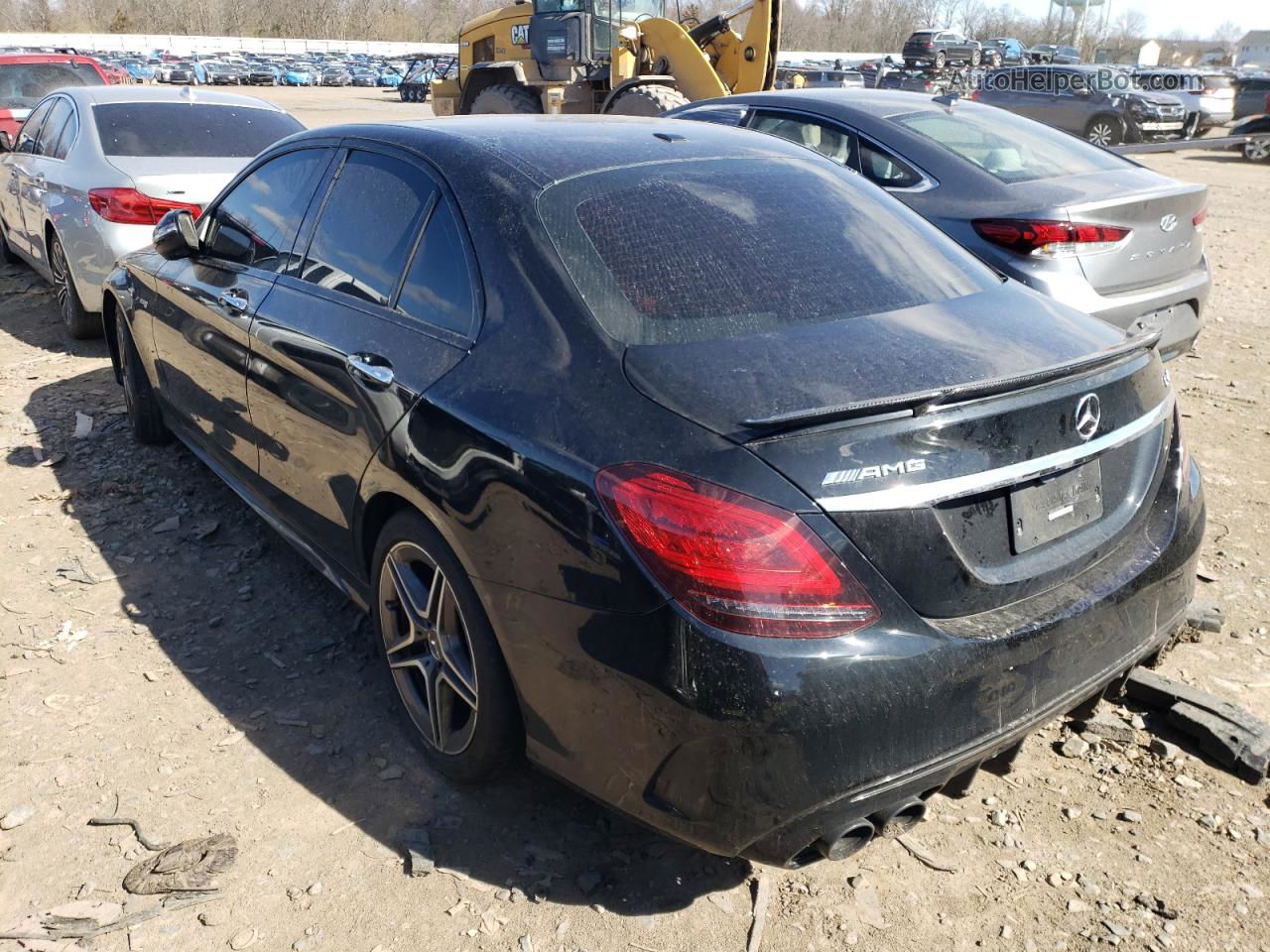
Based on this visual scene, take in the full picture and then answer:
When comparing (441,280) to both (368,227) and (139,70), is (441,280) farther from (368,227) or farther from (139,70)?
(139,70)

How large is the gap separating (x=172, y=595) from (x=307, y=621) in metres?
0.59

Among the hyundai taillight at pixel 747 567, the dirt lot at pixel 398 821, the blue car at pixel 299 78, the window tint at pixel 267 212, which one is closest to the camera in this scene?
the hyundai taillight at pixel 747 567

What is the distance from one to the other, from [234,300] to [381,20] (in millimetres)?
122054

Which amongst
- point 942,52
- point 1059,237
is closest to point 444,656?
point 1059,237

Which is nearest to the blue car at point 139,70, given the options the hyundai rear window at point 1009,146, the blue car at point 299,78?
the blue car at point 299,78

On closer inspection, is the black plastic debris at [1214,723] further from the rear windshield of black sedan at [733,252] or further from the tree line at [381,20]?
the tree line at [381,20]

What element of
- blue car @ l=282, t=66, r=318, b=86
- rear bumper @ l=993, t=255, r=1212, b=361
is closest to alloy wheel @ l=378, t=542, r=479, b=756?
rear bumper @ l=993, t=255, r=1212, b=361

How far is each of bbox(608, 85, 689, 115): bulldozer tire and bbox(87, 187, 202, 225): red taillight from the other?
6.45 m

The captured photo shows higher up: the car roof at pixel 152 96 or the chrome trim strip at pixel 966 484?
the car roof at pixel 152 96

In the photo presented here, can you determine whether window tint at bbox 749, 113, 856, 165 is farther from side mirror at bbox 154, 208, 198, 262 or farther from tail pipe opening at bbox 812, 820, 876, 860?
tail pipe opening at bbox 812, 820, 876, 860

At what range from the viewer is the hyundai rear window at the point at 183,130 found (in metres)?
7.06

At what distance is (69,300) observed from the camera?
23.6 feet

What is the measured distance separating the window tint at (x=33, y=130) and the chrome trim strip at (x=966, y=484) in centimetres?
811

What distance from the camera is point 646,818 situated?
225 centimetres
